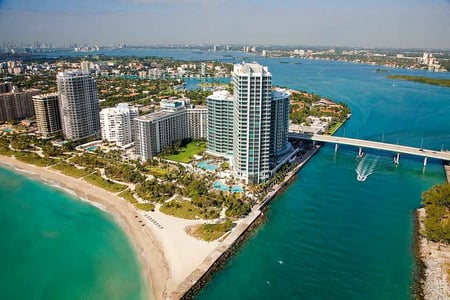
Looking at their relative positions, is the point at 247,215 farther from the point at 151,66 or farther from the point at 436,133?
the point at 151,66

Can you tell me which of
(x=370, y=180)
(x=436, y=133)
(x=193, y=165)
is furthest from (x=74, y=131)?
(x=436, y=133)

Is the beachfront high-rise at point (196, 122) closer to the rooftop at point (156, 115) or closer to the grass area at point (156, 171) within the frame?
the rooftop at point (156, 115)

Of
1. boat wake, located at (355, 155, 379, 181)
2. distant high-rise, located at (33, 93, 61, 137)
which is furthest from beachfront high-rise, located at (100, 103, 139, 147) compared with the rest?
boat wake, located at (355, 155, 379, 181)

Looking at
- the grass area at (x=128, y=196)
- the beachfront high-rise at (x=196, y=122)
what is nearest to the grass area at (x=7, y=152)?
the grass area at (x=128, y=196)

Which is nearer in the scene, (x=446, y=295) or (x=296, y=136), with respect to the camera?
(x=446, y=295)

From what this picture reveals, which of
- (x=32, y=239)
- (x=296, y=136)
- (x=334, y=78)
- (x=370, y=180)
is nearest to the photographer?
(x=32, y=239)

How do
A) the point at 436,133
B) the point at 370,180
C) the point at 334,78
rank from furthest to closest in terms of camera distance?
the point at 334,78 → the point at 436,133 → the point at 370,180

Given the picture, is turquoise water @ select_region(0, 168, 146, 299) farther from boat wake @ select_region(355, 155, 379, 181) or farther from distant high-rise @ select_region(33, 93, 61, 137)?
boat wake @ select_region(355, 155, 379, 181)
